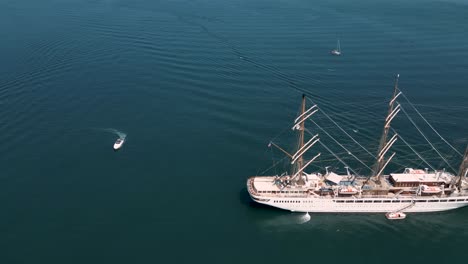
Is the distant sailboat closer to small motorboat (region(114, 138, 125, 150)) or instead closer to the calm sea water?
the calm sea water

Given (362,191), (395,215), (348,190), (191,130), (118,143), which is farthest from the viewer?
(191,130)

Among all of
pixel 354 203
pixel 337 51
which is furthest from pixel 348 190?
pixel 337 51

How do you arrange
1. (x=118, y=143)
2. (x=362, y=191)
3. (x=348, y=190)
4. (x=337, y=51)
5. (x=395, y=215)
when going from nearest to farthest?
(x=395, y=215) → (x=348, y=190) → (x=362, y=191) → (x=118, y=143) → (x=337, y=51)

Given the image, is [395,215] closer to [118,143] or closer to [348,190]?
[348,190]

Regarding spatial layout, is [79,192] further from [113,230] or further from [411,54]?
[411,54]

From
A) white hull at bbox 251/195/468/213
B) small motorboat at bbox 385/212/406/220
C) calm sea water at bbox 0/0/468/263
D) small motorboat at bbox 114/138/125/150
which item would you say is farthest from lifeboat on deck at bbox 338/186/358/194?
small motorboat at bbox 114/138/125/150

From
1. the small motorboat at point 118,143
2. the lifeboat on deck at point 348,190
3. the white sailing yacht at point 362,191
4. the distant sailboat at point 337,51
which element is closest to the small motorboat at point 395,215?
the white sailing yacht at point 362,191
